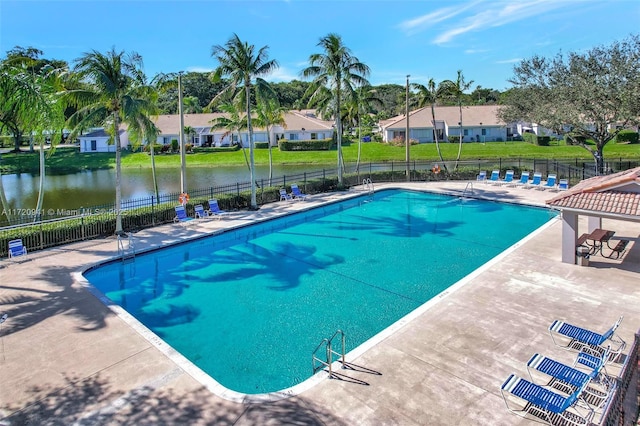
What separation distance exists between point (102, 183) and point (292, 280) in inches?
1281

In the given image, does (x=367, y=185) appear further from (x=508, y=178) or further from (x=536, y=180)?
(x=536, y=180)

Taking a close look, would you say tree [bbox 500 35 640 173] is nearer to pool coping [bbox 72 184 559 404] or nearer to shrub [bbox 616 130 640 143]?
pool coping [bbox 72 184 559 404]

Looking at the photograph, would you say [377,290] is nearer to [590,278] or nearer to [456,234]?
[590,278]

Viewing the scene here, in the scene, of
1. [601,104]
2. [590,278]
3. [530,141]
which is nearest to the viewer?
[590,278]

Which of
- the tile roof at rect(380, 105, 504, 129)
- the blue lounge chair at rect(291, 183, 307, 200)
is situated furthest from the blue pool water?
the tile roof at rect(380, 105, 504, 129)

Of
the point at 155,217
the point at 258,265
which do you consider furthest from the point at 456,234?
the point at 155,217

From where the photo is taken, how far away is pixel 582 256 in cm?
1378

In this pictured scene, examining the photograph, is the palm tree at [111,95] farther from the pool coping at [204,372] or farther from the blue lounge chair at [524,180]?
the blue lounge chair at [524,180]

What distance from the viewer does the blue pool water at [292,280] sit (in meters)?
10.1

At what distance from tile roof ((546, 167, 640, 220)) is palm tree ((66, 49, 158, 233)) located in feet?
54.0

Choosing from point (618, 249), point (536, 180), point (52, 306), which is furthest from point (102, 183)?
point (618, 249)

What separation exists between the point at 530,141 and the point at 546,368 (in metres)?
54.3

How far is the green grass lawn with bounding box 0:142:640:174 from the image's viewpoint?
47469mm

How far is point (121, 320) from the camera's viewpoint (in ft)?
35.1
